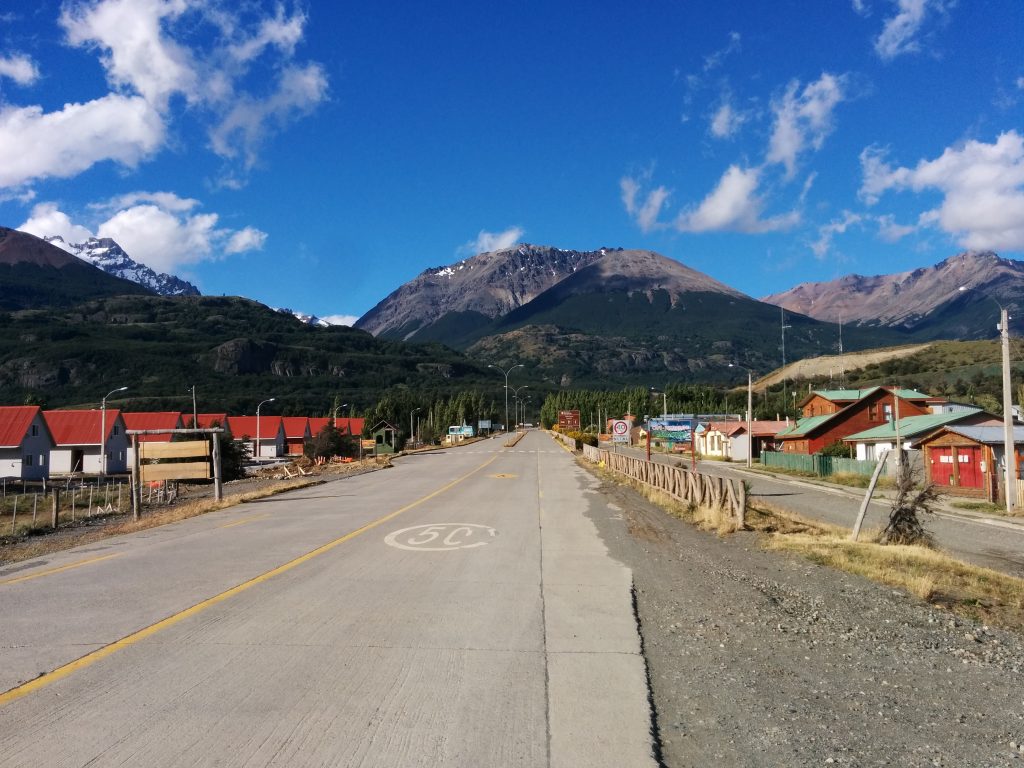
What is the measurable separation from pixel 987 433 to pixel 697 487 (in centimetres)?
2624

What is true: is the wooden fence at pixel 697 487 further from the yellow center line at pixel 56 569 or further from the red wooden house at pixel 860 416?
the red wooden house at pixel 860 416

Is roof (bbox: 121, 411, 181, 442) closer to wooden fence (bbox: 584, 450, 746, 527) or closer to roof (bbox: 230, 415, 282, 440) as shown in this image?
roof (bbox: 230, 415, 282, 440)

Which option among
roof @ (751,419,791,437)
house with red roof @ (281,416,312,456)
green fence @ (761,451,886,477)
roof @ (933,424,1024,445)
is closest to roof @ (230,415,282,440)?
house with red roof @ (281,416,312,456)

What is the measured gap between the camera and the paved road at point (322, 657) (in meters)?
4.74

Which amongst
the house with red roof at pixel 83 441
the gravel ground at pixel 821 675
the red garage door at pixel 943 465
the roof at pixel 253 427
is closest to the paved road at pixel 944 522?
the red garage door at pixel 943 465

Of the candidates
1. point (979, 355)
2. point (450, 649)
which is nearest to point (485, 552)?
point (450, 649)

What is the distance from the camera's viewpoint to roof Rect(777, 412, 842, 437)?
64.8 meters

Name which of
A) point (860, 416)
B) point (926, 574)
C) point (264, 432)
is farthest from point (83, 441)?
point (926, 574)

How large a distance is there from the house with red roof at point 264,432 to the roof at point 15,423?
118 ft

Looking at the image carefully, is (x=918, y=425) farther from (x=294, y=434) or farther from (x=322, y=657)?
(x=294, y=434)

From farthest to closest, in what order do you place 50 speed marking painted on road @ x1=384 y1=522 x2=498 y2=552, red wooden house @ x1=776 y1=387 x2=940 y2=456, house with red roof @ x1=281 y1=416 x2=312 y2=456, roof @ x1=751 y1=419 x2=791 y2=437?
house with red roof @ x1=281 y1=416 x2=312 y2=456 < roof @ x1=751 y1=419 x2=791 y2=437 < red wooden house @ x1=776 y1=387 x2=940 y2=456 < 50 speed marking painted on road @ x1=384 y1=522 x2=498 y2=552

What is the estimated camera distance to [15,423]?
60.8 metres

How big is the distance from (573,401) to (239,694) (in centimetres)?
17632

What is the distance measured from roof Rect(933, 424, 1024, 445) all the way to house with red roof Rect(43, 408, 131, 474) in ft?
211
